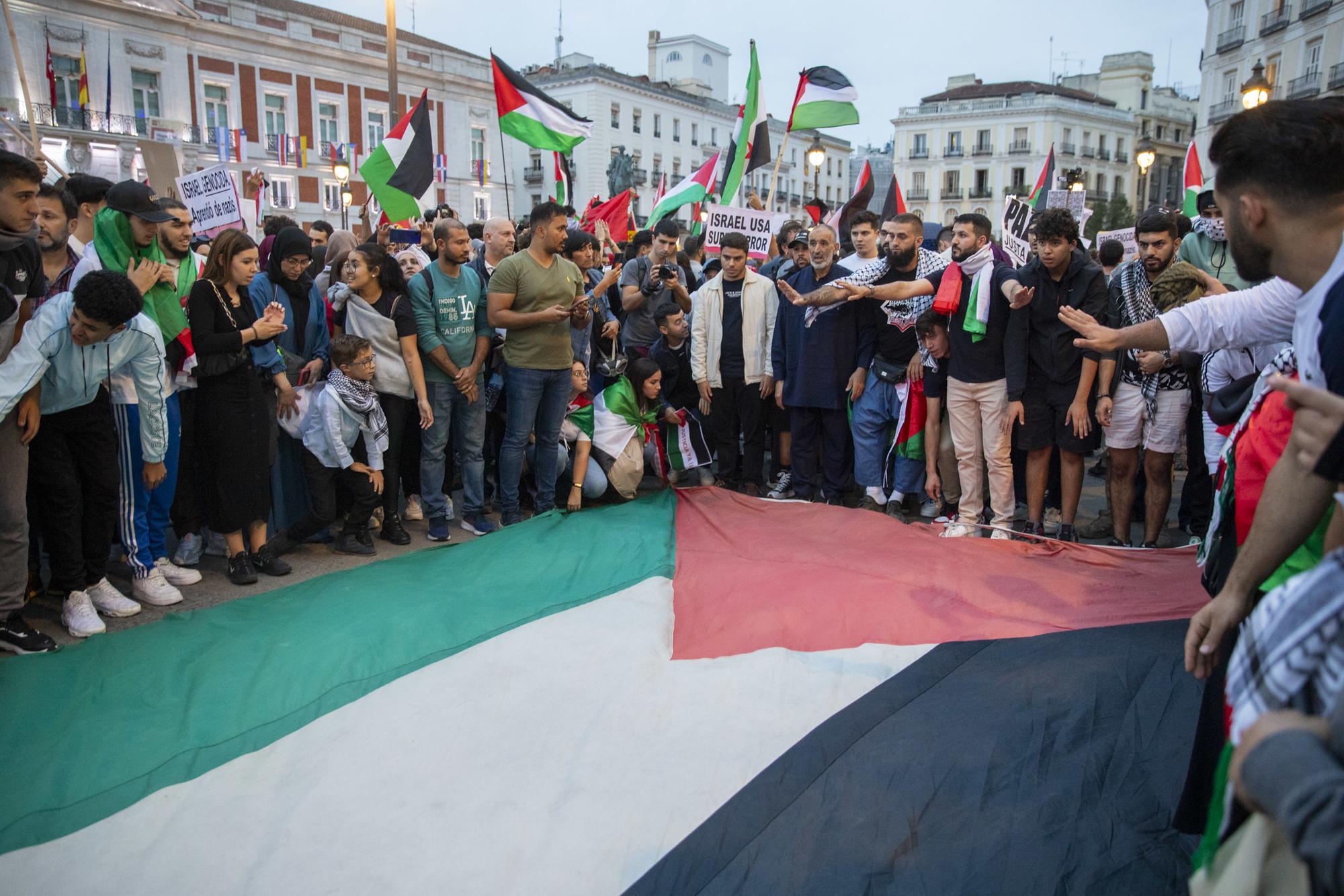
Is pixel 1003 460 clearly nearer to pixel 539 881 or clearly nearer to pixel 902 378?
pixel 902 378

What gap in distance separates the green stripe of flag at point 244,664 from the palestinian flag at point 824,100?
6147 millimetres

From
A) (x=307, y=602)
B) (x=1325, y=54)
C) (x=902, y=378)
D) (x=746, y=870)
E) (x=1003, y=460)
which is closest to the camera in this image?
(x=746, y=870)

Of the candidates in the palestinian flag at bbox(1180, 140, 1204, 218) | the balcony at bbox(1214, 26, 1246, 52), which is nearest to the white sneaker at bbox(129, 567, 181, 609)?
the palestinian flag at bbox(1180, 140, 1204, 218)

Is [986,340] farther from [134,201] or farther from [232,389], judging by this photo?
[134,201]

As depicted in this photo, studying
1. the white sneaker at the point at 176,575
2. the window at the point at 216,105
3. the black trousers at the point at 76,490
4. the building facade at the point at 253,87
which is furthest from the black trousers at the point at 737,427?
the window at the point at 216,105

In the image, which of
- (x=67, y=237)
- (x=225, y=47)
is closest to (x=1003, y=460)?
(x=67, y=237)

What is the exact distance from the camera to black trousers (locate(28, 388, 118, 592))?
4.36m

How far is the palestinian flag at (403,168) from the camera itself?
7203 mm

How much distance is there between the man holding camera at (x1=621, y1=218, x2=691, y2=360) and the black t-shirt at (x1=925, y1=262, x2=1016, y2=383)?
89.3 inches

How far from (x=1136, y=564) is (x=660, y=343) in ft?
13.1

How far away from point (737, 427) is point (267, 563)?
3.77m

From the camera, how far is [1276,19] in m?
36.1

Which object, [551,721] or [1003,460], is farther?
[1003,460]

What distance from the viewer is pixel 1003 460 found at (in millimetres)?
6086
